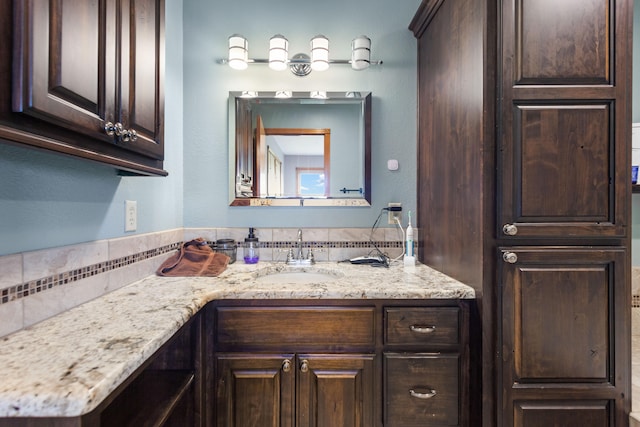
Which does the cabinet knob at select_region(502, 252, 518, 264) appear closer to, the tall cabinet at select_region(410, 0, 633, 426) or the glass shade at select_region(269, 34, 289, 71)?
the tall cabinet at select_region(410, 0, 633, 426)

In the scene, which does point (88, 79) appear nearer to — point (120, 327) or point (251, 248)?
point (120, 327)

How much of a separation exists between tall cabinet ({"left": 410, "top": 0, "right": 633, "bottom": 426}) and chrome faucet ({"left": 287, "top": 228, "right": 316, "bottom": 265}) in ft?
3.00

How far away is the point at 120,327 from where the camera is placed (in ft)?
2.73

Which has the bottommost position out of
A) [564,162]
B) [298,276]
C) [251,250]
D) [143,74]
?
[298,276]

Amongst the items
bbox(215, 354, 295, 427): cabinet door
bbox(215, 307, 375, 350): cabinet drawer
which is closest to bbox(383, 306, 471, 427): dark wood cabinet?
bbox(215, 307, 375, 350): cabinet drawer

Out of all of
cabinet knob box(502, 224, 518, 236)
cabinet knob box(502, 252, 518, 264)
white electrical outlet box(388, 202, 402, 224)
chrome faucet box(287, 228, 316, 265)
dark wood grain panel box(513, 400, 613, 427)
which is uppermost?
white electrical outlet box(388, 202, 402, 224)

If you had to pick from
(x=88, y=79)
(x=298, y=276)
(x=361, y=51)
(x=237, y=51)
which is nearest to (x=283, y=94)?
(x=237, y=51)

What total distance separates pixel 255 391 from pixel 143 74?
1184 mm

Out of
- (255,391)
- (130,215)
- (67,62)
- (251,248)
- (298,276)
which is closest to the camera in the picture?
(67,62)

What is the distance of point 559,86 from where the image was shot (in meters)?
1.10

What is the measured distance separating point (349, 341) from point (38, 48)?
1224mm

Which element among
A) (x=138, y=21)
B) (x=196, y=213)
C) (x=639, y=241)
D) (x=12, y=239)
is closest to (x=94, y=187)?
(x=12, y=239)

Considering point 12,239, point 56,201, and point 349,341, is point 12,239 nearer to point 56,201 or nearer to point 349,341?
point 56,201

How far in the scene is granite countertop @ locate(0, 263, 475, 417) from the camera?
54 centimetres
